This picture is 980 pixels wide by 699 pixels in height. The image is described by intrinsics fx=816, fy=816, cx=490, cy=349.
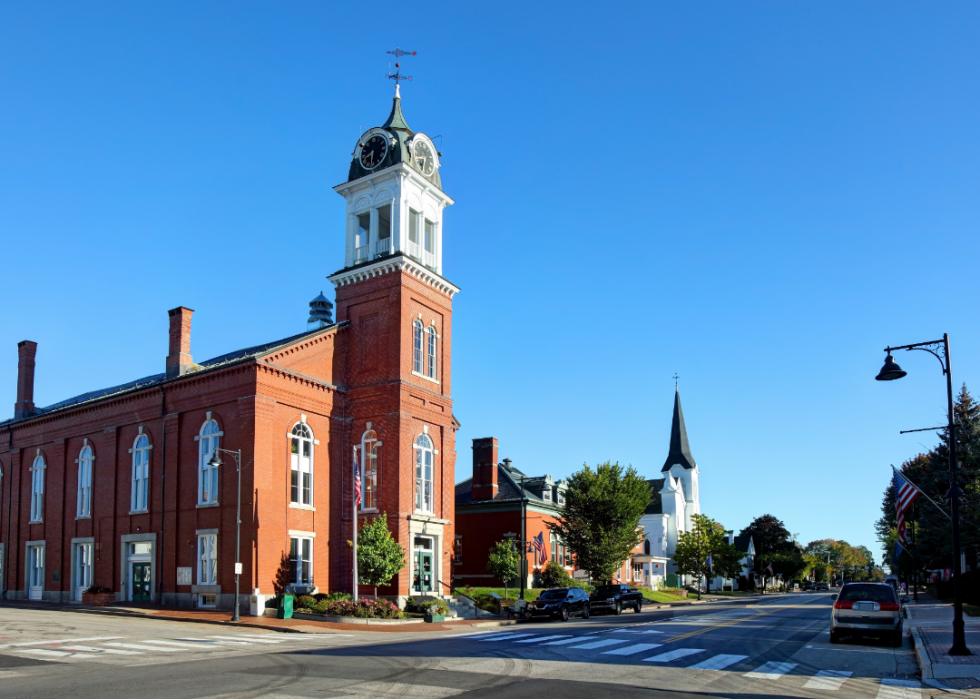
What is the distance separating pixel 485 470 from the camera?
5744 cm

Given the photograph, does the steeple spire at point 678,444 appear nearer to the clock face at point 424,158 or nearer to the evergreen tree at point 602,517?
the evergreen tree at point 602,517

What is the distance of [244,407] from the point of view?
36344mm

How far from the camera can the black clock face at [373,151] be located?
43.7 m

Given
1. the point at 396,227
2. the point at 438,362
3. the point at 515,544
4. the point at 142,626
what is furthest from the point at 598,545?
the point at 142,626

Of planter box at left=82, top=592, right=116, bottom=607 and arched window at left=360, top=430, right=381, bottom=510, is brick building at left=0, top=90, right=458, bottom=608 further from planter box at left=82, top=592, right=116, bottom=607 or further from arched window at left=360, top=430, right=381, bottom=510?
planter box at left=82, top=592, right=116, bottom=607

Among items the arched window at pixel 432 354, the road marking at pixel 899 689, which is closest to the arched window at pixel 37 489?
the arched window at pixel 432 354

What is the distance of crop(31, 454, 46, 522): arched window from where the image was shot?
153ft

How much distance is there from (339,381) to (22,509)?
864 inches

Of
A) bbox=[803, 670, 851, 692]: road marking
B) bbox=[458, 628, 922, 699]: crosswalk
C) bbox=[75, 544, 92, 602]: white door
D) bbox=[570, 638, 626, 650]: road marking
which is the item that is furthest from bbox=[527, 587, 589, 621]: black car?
bbox=[75, 544, 92, 602]: white door

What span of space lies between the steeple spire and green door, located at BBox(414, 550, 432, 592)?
73404 millimetres

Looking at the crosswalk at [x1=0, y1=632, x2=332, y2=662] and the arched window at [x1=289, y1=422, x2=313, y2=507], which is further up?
the arched window at [x1=289, y1=422, x2=313, y2=507]

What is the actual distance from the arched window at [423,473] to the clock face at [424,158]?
1455cm

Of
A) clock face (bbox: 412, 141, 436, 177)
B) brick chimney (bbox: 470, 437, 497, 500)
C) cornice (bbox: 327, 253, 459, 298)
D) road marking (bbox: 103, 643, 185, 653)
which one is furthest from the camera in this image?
brick chimney (bbox: 470, 437, 497, 500)

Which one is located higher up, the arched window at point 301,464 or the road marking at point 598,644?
the arched window at point 301,464
